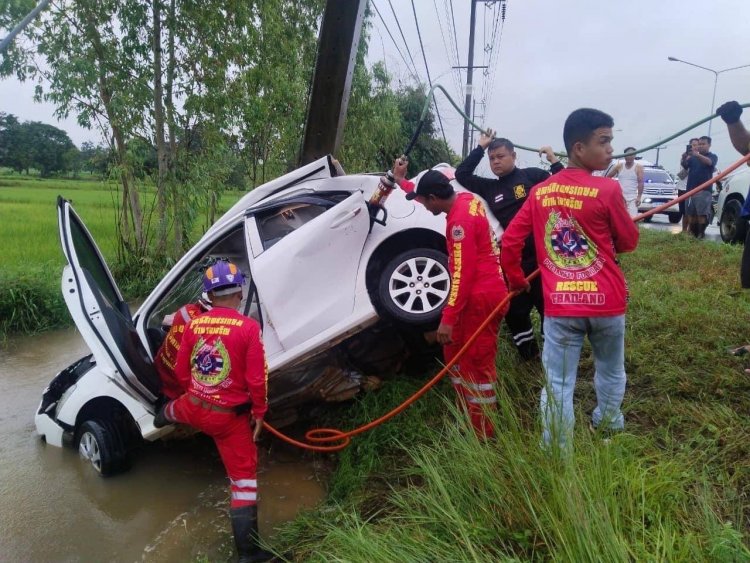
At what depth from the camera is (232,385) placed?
3080 mm

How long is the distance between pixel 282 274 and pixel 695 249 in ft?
20.8

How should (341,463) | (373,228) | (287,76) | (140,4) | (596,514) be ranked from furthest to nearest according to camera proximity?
(287,76) → (140,4) → (373,228) → (341,463) → (596,514)

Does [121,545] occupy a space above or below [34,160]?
below

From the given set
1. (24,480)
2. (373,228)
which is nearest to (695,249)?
(373,228)

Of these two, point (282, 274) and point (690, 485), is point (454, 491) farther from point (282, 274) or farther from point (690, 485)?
point (282, 274)

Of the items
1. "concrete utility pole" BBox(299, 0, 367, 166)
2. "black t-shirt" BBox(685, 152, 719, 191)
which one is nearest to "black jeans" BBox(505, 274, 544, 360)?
"concrete utility pole" BBox(299, 0, 367, 166)

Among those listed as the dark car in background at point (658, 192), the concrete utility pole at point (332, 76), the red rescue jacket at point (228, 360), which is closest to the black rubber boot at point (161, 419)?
the red rescue jacket at point (228, 360)

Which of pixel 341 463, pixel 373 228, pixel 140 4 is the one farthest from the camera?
pixel 140 4

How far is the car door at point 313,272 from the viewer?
3760mm

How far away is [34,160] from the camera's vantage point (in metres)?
48.0

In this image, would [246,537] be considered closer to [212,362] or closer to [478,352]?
[212,362]

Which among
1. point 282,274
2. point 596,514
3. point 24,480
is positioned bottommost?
point 24,480

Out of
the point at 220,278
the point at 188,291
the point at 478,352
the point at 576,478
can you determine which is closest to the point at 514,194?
the point at 478,352

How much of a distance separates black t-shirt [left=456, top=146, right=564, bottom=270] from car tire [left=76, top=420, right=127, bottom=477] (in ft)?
10.6
